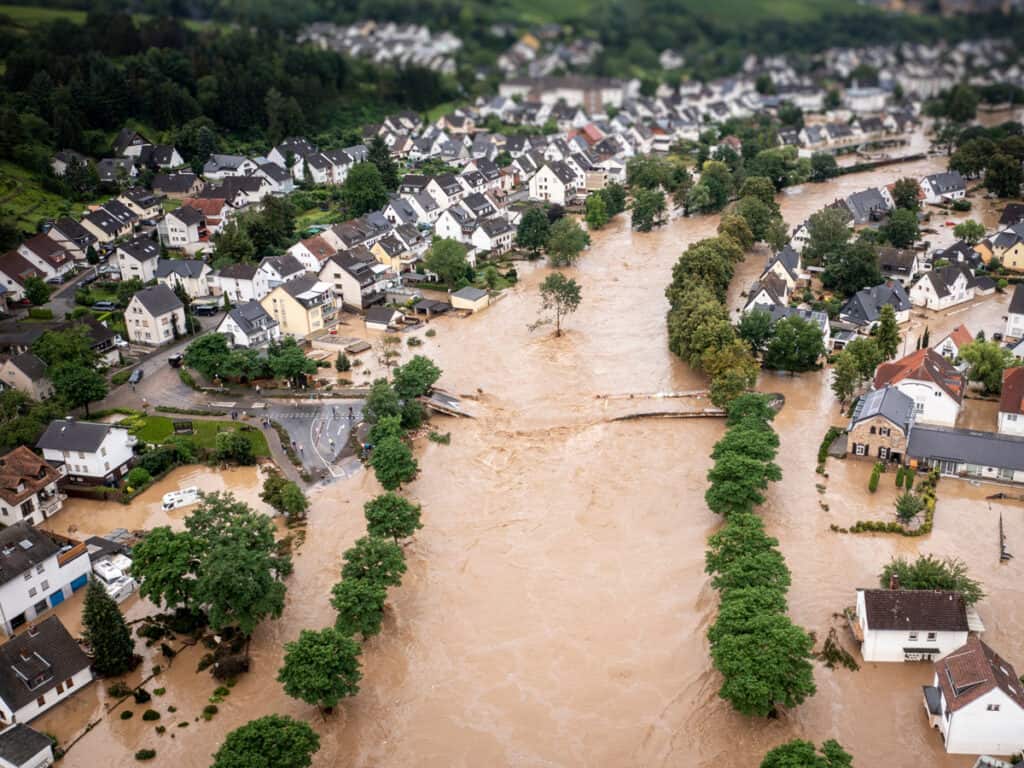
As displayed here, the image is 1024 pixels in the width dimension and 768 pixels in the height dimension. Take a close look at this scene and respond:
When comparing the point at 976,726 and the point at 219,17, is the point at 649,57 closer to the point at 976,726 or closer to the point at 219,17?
the point at 219,17

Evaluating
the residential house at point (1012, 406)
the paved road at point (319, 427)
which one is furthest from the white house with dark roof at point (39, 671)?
the residential house at point (1012, 406)

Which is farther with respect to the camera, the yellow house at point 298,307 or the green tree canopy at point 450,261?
the green tree canopy at point 450,261

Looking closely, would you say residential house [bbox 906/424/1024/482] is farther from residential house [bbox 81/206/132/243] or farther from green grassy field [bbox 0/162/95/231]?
green grassy field [bbox 0/162/95/231]

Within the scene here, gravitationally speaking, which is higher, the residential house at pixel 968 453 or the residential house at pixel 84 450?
the residential house at pixel 968 453

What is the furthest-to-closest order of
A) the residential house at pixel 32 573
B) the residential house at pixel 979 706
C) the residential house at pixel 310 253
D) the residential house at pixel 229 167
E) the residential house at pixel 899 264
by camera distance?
1. the residential house at pixel 229 167
2. the residential house at pixel 310 253
3. the residential house at pixel 899 264
4. the residential house at pixel 32 573
5. the residential house at pixel 979 706

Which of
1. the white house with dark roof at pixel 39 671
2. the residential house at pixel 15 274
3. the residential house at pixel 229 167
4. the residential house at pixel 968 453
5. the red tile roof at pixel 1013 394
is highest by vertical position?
the red tile roof at pixel 1013 394

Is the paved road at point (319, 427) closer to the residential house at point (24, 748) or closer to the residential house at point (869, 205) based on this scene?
the residential house at point (24, 748)

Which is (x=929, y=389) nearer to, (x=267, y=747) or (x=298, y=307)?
(x=267, y=747)

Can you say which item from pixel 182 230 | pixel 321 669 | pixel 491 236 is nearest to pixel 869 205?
pixel 491 236
